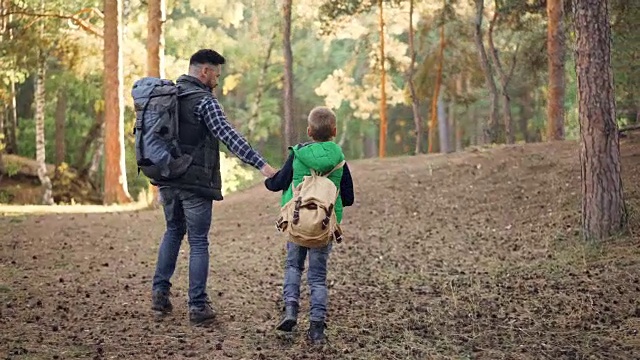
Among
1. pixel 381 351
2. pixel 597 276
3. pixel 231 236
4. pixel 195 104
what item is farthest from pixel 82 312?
pixel 231 236

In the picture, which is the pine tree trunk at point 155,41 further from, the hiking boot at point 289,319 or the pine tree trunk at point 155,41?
the hiking boot at point 289,319

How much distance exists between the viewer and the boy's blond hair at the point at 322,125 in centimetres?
555

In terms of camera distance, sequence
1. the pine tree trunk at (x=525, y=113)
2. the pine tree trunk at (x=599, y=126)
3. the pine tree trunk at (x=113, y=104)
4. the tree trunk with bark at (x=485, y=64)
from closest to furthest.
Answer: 1. the pine tree trunk at (x=599, y=126)
2. the pine tree trunk at (x=113, y=104)
3. the tree trunk with bark at (x=485, y=64)
4. the pine tree trunk at (x=525, y=113)

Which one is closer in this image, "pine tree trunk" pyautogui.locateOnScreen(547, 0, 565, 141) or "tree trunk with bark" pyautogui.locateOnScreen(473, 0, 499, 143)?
"pine tree trunk" pyautogui.locateOnScreen(547, 0, 565, 141)

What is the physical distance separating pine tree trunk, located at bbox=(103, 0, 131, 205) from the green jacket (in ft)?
43.8

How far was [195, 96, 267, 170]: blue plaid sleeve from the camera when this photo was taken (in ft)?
19.5

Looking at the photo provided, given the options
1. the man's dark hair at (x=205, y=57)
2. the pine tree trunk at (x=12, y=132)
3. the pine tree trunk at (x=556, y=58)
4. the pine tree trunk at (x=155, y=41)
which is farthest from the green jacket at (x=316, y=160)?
the pine tree trunk at (x=12, y=132)

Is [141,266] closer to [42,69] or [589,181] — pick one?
[589,181]

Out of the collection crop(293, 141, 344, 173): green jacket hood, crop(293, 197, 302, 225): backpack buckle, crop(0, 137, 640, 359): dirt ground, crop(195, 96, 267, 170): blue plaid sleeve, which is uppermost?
crop(195, 96, 267, 170): blue plaid sleeve

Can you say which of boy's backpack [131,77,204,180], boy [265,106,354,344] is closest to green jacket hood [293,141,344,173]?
boy [265,106,354,344]

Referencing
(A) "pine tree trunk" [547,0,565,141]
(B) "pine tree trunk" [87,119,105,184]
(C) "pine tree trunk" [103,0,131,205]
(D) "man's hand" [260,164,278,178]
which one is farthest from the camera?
(B) "pine tree trunk" [87,119,105,184]

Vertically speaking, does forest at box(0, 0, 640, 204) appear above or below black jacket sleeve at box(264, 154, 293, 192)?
above

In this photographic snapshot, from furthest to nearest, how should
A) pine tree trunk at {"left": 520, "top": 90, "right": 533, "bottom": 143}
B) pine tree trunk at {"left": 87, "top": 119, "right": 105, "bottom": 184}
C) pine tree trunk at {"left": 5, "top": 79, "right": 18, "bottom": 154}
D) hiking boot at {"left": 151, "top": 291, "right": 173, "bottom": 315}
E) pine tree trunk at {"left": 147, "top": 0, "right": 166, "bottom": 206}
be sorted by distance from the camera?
1. pine tree trunk at {"left": 520, "top": 90, "right": 533, "bottom": 143}
2. pine tree trunk at {"left": 87, "top": 119, "right": 105, "bottom": 184}
3. pine tree trunk at {"left": 5, "top": 79, "right": 18, "bottom": 154}
4. pine tree trunk at {"left": 147, "top": 0, "right": 166, "bottom": 206}
5. hiking boot at {"left": 151, "top": 291, "right": 173, "bottom": 315}

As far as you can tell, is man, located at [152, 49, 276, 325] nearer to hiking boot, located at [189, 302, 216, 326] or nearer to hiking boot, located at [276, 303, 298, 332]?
hiking boot, located at [189, 302, 216, 326]
